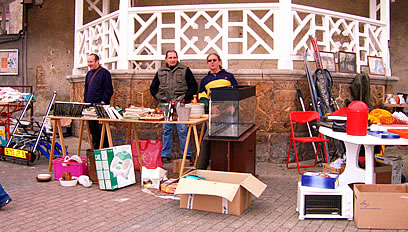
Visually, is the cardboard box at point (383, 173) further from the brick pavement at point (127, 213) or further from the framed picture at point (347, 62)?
the framed picture at point (347, 62)

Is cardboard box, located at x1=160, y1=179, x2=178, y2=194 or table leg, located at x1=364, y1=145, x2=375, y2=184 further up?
table leg, located at x1=364, y1=145, x2=375, y2=184

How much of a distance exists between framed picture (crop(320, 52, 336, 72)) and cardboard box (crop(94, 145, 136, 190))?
4287mm

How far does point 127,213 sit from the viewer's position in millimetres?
4555

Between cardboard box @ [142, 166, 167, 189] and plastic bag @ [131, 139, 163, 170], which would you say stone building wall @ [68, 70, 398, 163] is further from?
cardboard box @ [142, 166, 167, 189]

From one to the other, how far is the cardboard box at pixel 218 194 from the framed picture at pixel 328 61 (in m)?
4.00

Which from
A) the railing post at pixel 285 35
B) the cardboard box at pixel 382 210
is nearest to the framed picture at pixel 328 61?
the railing post at pixel 285 35

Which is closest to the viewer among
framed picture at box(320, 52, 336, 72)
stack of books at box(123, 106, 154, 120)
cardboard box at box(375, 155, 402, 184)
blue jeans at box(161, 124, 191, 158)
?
cardboard box at box(375, 155, 402, 184)

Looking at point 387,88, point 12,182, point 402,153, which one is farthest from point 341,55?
point 12,182

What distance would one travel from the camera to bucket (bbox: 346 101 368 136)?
4479 mm

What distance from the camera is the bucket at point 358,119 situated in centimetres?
448

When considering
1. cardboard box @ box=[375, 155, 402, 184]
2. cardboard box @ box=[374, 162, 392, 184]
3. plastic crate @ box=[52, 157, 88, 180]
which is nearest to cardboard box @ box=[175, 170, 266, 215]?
cardboard box @ box=[374, 162, 392, 184]

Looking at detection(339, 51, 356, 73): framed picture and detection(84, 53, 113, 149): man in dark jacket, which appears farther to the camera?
detection(339, 51, 356, 73): framed picture

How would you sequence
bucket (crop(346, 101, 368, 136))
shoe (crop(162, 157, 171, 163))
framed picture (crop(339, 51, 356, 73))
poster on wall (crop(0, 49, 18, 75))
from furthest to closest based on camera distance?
poster on wall (crop(0, 49, 18, 75)) → framed picture (crop(339, 51, 356, 73)) → shoe (crop(162, 157, 171, 163)) → bucket (crop(346, 101, 368, 136))

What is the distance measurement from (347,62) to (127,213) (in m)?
5.71
